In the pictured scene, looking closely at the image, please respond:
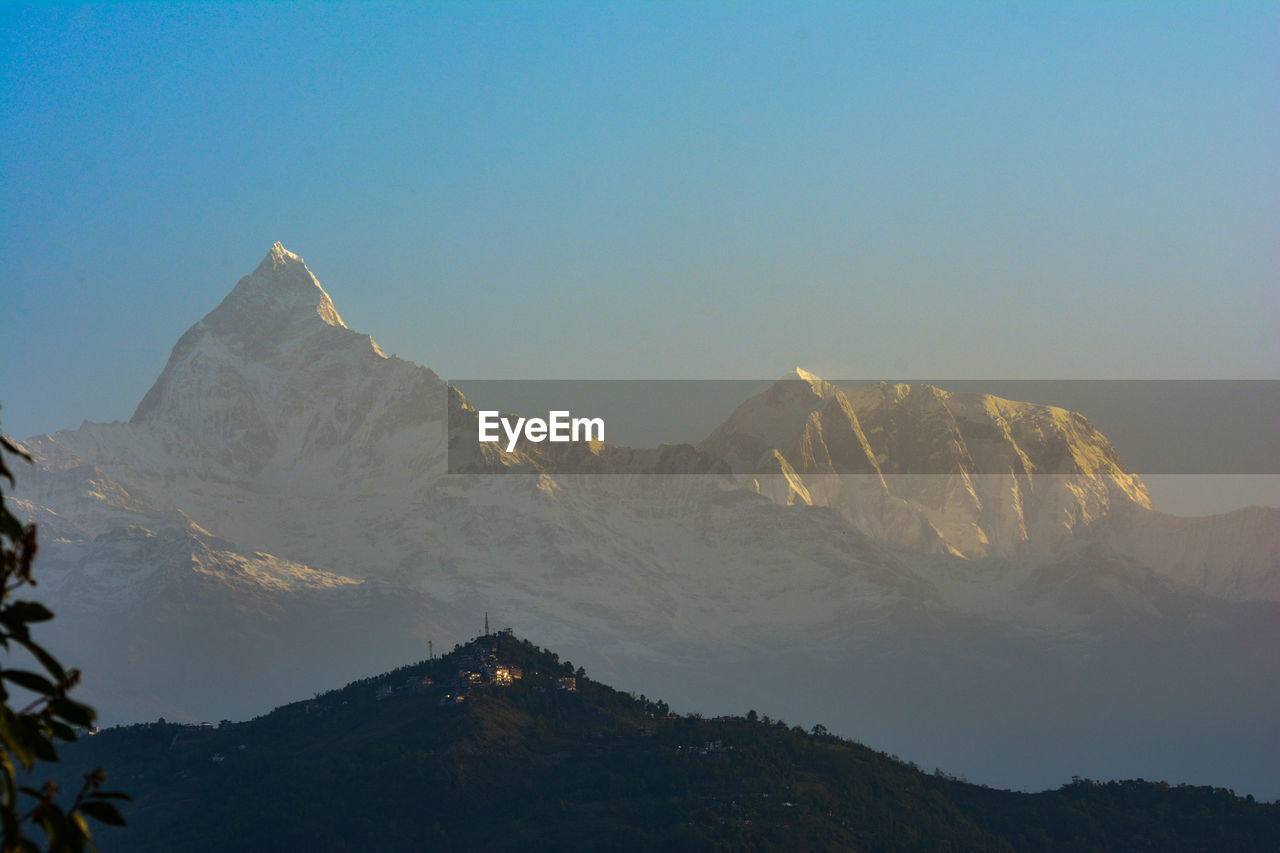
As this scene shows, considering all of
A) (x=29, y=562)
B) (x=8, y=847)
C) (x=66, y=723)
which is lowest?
(x=8, y=847)

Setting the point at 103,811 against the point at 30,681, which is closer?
the point at 30,681

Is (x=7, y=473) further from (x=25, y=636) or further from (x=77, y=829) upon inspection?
(x=77, y=829)

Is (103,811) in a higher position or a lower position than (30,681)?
lower

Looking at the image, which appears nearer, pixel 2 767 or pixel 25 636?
pixel 2 767

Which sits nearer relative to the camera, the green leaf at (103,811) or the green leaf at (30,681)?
the green leaf at (30,681)

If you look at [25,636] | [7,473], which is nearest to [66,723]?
[25,636]

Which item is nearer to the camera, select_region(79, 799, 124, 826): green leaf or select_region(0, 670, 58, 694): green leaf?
select_region(0, 670, 58, 694): green leaf

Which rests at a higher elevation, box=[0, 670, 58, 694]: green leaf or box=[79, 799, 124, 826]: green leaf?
box=[0, 670, 58, 694]: green leaf

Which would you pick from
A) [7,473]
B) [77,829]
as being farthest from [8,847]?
[7,473]

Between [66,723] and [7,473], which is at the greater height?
[7,473]

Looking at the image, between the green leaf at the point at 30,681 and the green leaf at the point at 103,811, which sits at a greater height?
the green leaf at the point at 30,681
